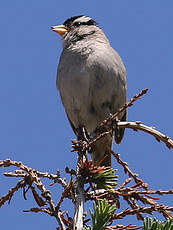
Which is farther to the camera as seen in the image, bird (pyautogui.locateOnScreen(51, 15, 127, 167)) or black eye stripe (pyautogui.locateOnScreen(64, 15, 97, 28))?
black eye stripe (pyautogui.locateOnScreen(64, 15, 97, 28))

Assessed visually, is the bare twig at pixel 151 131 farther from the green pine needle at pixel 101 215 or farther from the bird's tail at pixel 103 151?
the bird's tail at pixel 103 151

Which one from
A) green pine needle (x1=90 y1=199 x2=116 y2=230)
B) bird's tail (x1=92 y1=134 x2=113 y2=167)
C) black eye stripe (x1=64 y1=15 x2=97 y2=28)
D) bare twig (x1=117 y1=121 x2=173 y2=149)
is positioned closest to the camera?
green pine needle (x1=90 y1=199 x2=116 y2=230)

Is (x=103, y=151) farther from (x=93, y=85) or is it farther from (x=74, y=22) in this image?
(x=74, y=22)

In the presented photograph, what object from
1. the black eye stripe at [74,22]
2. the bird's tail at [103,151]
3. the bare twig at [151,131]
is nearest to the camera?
the bare twig at [151,131]

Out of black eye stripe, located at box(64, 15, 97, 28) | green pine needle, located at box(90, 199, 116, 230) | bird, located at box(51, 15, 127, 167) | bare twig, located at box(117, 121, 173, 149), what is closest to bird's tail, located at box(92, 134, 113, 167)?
bird, located at box(51, 15, 127, 167)

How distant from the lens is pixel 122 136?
5816 millimetres

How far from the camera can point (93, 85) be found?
4.89m

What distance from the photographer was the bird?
16.1 feet

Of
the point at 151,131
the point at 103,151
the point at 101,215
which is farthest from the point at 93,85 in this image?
the point at 101,215

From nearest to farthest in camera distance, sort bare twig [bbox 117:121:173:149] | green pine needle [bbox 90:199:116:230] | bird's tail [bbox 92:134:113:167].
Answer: green pine needle [bbox 90:199:116:230] < bare twig [bbox 117:121:173:149] < bird's tail [bbox 92:134:113:167]

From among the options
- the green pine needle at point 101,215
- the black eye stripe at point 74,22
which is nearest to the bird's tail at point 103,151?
the black eye stripe at point 74,22

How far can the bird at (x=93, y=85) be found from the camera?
490cm

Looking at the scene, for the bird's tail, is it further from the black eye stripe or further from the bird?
the black eye stripe

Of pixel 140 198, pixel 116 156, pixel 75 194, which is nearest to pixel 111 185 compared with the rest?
pixel 140 198
